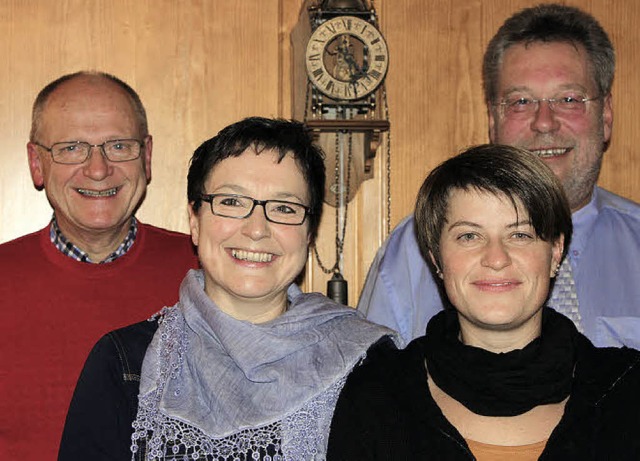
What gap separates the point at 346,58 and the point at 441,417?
4.08 ft

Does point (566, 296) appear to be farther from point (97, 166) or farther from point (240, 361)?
point (97, 166)

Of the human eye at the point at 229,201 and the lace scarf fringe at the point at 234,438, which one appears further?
the human eye at the point at 229,201

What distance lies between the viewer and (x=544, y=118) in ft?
7.75

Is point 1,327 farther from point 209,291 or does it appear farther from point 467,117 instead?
point 467,117

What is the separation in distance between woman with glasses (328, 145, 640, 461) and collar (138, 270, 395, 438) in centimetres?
8

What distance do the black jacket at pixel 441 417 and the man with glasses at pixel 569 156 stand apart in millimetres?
504

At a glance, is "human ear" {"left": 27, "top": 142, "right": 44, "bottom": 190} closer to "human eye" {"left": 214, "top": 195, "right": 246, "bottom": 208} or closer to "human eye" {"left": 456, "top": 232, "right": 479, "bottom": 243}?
"human eye" {"left": 214, "top": 195, "right": 246, "bottom": 208}

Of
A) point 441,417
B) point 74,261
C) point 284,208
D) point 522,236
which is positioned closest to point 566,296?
point 522,236

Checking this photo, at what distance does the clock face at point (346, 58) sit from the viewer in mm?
2666

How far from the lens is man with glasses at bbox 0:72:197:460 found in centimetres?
237

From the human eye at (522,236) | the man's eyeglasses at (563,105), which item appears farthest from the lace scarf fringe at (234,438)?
the man's eyeglasses at (563,105)

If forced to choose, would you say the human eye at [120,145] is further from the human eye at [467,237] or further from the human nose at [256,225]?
the human eye at [467,237]

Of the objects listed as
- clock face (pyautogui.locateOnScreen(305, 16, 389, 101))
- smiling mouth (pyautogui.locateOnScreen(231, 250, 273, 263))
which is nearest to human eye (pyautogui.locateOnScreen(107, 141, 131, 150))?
clock face (pyautogui.locateOnScreen(305, 16, 389, 101))

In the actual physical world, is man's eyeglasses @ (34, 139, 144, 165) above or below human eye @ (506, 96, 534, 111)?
below
